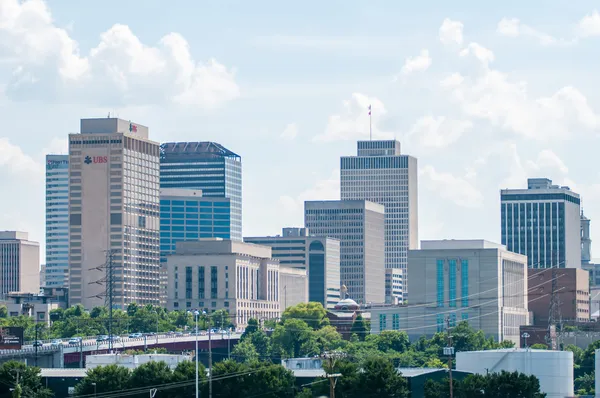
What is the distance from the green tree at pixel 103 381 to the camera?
17975 cm

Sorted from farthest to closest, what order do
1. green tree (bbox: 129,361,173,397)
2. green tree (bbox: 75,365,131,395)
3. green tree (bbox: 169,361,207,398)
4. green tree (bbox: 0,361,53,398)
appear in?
1. green tree (bbox: 129,361,173,397)
2. green tree (bbox: 75,365,131,395)
3. green tree (bbox: 169,361,207,398)
4. green tree (bbox: 0,361,53,398)

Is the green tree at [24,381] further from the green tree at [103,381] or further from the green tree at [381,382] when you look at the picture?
the green tree at [381,382]

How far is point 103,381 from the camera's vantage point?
181m

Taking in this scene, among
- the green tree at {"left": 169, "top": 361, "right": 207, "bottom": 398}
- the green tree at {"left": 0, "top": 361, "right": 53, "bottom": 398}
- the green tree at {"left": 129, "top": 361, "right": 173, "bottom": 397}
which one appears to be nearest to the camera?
the green tree at {"left": 0, "top": 361, "right": 53, "bottom": 398}

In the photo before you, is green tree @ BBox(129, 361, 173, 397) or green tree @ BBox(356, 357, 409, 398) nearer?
green tree @ BBox(356, 357, 409, 398)

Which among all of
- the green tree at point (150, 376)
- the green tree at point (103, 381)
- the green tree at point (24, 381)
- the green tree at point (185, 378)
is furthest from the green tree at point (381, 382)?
the green tree at point (24, 381)

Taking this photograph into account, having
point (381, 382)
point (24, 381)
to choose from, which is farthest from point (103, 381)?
point (381, 382)

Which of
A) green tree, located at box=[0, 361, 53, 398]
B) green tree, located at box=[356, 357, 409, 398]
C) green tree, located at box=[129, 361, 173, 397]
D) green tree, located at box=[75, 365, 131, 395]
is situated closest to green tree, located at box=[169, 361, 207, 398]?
green tree, located at box=[129, 361, 173, 397]

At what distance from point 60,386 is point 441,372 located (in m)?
52.5

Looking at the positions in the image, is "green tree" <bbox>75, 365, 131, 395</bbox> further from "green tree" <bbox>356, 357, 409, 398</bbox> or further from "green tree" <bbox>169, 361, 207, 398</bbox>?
"green tree" <bbox>356, 357, 409, 398</bbox>

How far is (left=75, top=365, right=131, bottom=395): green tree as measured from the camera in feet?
590

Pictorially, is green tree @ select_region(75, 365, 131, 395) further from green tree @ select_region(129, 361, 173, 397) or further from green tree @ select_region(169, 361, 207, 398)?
green tree @ select_region(169, 361, 207, 398)

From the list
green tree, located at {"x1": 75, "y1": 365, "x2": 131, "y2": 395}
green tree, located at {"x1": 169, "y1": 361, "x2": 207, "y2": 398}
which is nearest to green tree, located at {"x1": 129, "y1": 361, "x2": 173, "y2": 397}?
green tree, located at {"x1": 169, "y1": 361, "x2": 207, "y2": 398}

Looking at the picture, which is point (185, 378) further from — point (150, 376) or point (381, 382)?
point (381, 382)
